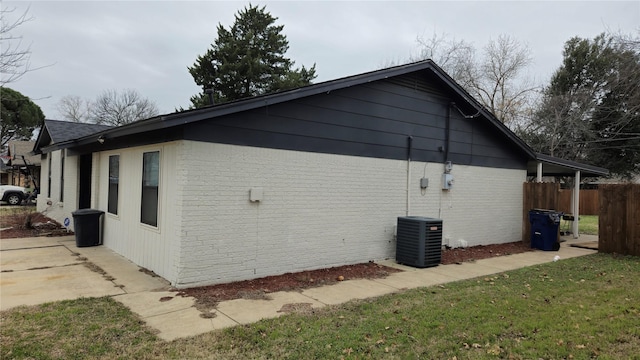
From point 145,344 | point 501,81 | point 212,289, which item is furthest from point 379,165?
point 501,81

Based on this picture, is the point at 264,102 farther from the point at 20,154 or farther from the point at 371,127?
the point at 20,154

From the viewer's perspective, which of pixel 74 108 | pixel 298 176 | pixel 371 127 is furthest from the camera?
pixel 74 108

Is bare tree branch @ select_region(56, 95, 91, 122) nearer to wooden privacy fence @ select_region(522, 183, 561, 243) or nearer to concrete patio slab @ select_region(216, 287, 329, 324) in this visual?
wooden privacy fence @ select_region(522, 183, 561, 243)

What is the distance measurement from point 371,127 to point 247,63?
21833 mm

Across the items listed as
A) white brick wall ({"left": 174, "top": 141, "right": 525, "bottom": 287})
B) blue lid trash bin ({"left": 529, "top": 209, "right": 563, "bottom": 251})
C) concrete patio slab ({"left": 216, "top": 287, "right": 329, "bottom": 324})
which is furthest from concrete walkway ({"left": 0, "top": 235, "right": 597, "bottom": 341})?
blue lid trash bin ({"left": 529, "top": 209, "right": 563, "bottom": 251})

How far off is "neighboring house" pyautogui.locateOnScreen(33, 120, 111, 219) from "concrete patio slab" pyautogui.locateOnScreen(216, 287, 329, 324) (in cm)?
768

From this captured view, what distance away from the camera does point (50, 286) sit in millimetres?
6215

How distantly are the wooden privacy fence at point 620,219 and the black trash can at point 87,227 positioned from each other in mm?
12787

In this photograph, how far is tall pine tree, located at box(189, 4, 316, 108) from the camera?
1129 inches

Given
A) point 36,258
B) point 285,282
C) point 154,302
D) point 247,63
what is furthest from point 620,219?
point 247,63

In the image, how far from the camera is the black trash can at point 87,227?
9.53 m

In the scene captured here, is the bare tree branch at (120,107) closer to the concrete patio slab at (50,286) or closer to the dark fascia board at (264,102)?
the dark fascia board at (264,102)

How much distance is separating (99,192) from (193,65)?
866 inches

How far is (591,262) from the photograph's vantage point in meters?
9.15
